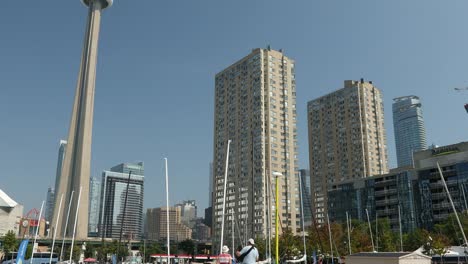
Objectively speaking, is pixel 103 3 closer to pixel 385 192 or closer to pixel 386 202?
pixel 385 192

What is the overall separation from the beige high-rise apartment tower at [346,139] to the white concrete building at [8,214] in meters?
97.7

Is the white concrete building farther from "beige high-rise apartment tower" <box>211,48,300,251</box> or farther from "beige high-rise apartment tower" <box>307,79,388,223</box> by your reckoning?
"beige high-rise apartment tower" <box>307,79,388,223</box>

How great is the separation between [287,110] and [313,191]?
4593 cm

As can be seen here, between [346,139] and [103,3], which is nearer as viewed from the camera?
[346,139]

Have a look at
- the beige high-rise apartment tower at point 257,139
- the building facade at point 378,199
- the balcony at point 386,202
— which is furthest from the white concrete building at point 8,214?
the balcony at point 386,202

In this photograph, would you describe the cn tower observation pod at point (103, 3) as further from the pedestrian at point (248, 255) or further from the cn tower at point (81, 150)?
the pedestrian at point (248, 255)

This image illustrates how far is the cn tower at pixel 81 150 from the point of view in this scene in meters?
137

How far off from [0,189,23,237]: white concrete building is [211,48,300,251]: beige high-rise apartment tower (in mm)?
59953

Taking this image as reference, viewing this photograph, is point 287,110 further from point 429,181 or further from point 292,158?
point 429,181

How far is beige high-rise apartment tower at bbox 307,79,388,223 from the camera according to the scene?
153625mm

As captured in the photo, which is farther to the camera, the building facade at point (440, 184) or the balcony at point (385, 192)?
the balcony at point (385, 192)

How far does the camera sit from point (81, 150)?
5566 inches

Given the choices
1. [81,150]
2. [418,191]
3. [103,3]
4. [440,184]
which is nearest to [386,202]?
[418,191]

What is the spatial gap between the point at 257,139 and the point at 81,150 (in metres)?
56.3
